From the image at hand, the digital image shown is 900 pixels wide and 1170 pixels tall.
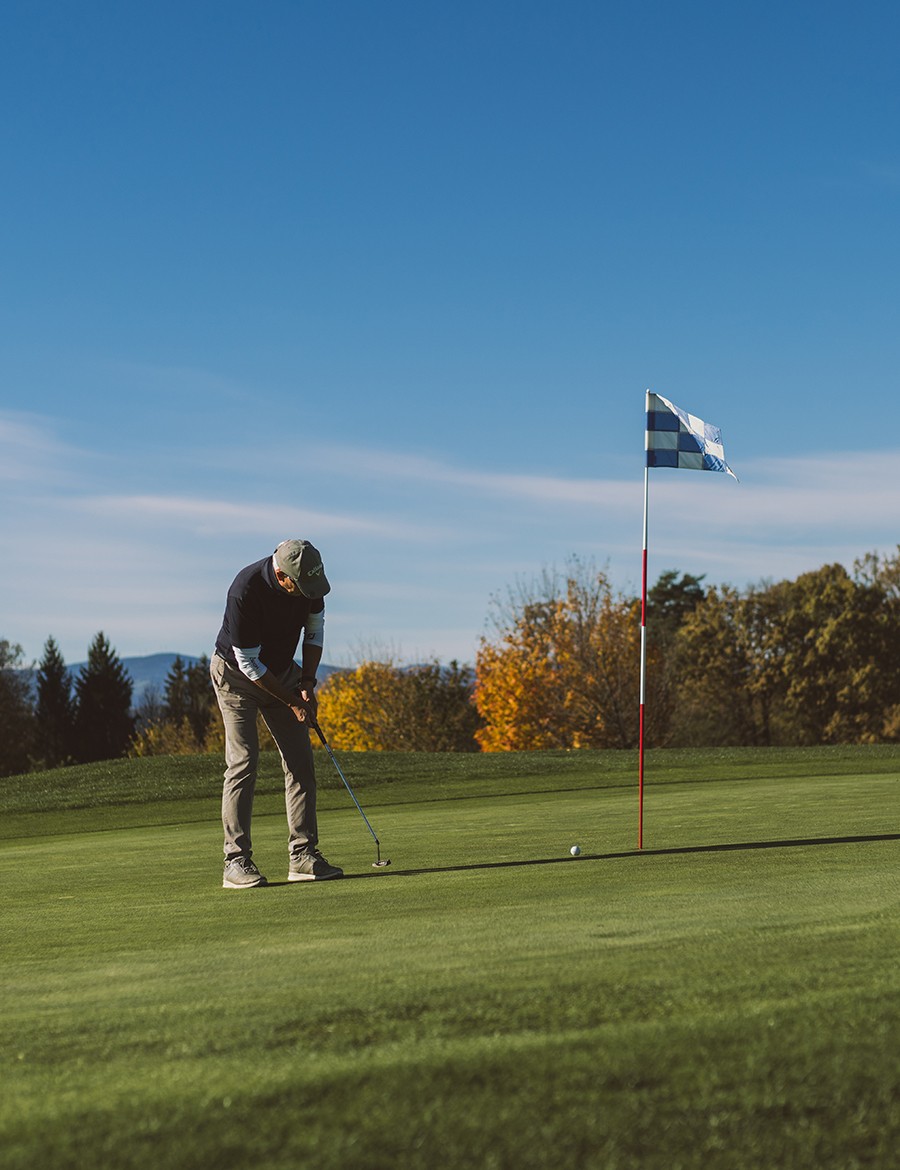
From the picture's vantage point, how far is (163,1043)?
11.8 ft

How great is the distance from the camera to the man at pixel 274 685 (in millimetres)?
8070

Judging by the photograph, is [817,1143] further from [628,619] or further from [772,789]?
[628,619]

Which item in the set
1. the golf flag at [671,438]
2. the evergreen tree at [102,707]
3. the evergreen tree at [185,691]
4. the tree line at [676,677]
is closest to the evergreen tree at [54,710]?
the evergreen tree at [102,707]

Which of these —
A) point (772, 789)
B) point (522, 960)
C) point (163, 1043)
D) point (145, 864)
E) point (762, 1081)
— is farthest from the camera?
point (772, 789)

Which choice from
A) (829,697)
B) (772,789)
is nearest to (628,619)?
(829,697)

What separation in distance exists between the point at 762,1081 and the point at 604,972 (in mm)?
1175

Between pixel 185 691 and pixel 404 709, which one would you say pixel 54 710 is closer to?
pixel 185 691

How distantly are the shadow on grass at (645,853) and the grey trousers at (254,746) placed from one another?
0.55m

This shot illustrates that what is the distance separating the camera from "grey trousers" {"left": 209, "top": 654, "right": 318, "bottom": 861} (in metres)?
8.33

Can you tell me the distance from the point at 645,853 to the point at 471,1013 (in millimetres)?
4991

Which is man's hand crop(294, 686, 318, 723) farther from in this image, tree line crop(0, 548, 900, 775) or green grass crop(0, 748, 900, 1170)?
tree line crop(0, 548, 900, 775)

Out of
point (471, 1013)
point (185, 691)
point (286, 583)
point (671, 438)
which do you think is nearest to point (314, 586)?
point (286, 583)

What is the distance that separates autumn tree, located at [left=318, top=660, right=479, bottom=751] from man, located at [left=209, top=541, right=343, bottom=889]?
2009 inches

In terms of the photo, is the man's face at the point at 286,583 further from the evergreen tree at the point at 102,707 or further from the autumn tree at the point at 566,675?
the evergreen tree at the point at 102,707
